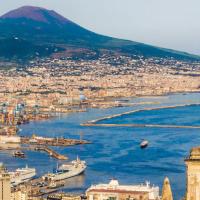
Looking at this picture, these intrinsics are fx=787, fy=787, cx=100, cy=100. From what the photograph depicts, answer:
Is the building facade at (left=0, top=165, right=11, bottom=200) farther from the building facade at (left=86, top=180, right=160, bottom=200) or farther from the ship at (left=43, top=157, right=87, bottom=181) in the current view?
the ship at (left=43, top=157, right=87, bottom=181)

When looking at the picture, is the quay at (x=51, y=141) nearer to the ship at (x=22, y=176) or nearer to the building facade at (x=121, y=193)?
the ship at (x=22, y=176)

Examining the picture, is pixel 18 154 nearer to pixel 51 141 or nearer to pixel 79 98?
pixel 51 141

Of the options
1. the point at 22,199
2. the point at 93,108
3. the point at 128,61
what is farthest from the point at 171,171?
the point at 128,61

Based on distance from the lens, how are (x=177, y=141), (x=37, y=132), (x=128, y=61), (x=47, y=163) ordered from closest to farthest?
(x=47, y=163)
(x=177, y=141)
(x=37, y=132)
(x=128, y=61)

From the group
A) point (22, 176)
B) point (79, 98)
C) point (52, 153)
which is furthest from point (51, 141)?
point (79, 98)

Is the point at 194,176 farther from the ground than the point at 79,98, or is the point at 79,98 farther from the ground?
the point at 194,176

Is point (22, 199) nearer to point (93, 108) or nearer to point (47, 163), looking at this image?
point (47, 163)
